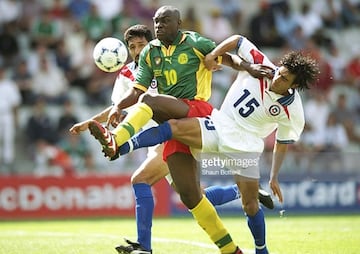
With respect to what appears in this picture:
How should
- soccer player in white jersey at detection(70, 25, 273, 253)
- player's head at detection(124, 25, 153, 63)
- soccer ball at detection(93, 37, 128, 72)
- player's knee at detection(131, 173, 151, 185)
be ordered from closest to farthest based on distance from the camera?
1. soccer player in white jersey at detection(70, 25, 273, 253)
2. player's knee at detection(131, 173, 151, 185)
3. player's head at detection(124, 25, 153, 63)
4. soccer ball at detection(93, 37, 128, 72)

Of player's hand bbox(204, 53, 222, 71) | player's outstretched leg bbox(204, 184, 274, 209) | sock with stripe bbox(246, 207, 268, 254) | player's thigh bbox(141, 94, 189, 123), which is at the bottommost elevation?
sock with stripe bbox(246, 207, 268, 254)

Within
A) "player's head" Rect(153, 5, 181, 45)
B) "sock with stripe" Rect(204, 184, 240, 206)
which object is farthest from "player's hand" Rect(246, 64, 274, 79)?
"sock with stripe" Rect(204, 184, 240, 206)

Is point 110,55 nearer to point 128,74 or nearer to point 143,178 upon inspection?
point 128,74

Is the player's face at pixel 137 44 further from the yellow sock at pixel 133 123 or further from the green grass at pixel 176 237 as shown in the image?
the green grass at pixel 176 237

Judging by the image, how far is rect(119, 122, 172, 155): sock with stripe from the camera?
26.1 feet

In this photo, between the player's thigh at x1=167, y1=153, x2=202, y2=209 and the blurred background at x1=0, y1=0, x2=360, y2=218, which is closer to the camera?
the player's thigh at x1=167, y1=153, x2=202, y2=209

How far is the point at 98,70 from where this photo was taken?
18.5 m

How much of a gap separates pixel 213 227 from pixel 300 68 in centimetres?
177

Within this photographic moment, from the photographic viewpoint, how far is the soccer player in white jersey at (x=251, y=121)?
826 centimetres

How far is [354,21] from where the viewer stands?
2172 cm

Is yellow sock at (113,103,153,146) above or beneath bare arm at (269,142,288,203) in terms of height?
above

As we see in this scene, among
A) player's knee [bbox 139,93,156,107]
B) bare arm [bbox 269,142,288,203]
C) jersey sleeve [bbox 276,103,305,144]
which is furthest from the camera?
bare arm [bbox 269,142,288,203]

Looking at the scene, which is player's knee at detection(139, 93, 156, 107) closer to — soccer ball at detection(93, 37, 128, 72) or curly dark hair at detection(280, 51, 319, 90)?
curly dark hair at detection(280, 51, 319, 90)

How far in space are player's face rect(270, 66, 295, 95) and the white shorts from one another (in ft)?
1.80
